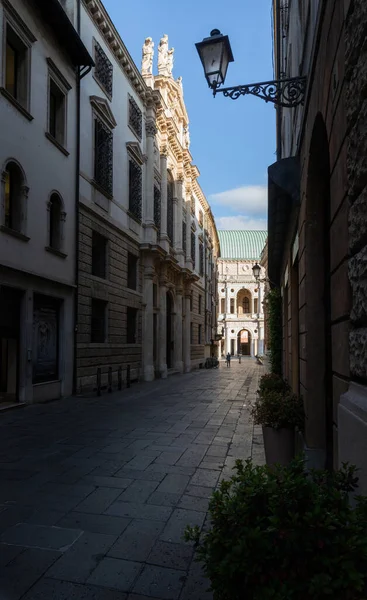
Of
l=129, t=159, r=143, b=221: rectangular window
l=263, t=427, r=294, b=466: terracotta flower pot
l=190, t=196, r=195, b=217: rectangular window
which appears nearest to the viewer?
l=263, t=427, r=294, b=466: terracotta flower pot

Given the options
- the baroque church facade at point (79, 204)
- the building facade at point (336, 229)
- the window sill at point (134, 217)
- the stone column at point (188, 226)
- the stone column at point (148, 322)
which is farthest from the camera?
the stone column at point (188, 226)

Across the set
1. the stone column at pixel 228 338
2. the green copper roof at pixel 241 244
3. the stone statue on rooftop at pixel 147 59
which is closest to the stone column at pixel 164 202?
the stone statue on rooftop at pixel 147 59

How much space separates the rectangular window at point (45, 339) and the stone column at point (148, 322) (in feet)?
28.0

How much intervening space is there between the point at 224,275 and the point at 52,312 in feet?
217

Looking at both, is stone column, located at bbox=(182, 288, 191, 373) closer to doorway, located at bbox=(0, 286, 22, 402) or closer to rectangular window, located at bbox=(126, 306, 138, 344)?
rectangular window, located at bbox=(126, 306, 138, 344)

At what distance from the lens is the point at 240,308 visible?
79500 millimetres

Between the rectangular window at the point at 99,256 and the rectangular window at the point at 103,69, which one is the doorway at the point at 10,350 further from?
the rectangular window at the point at 103,69

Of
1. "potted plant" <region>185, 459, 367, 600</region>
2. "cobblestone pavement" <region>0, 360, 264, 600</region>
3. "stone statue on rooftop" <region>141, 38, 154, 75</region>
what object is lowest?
"cobblestone pavement" <region>0, 360, 264, 600</region>

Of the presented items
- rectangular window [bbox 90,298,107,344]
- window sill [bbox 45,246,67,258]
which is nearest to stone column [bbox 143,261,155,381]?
rectangular window [bbox 90,298,107,344]

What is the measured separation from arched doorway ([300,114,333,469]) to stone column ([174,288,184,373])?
2434cm

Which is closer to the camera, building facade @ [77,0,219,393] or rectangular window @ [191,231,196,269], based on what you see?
building facade @ [77,0,219,393]

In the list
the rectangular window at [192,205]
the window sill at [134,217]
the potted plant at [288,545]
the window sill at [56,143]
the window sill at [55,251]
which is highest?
the rectangular window at [192,205]

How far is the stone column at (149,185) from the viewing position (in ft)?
74.8

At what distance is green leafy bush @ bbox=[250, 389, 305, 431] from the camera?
210 inches
